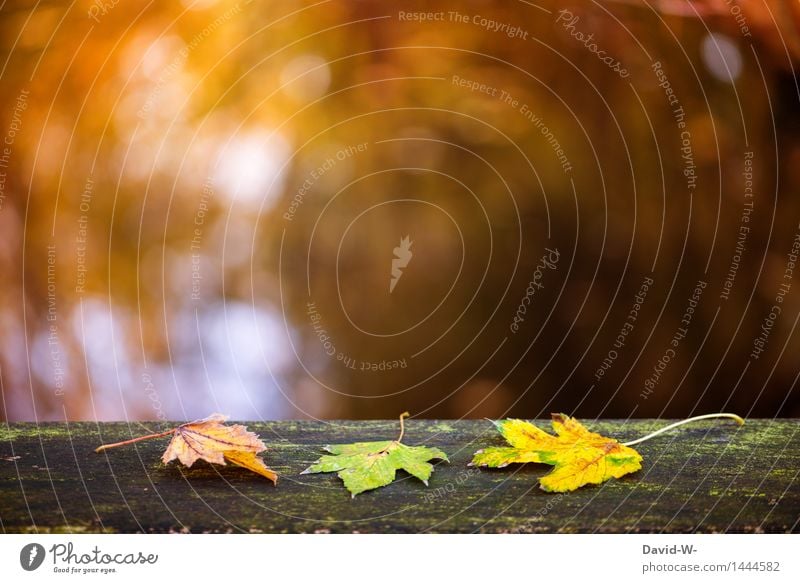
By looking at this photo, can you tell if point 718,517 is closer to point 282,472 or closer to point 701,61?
point 282,472

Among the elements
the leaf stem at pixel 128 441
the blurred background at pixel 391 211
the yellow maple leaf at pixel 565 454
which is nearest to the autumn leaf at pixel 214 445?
the leaf stem at pixel 128 441

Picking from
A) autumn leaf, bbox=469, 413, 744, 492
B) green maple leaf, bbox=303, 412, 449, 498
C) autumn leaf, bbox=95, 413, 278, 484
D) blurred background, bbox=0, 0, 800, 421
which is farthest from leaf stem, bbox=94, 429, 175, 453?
blurred background, bbox=0, 0, 800, 421

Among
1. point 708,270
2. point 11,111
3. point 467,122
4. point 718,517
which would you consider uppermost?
point 11,111

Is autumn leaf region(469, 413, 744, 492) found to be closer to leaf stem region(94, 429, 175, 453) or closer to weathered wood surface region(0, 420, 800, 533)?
weathered wood surface region(0, 420, 800, 533)

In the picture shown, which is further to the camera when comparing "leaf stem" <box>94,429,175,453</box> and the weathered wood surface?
"leaf stem" <box>94,429,175,453</box>

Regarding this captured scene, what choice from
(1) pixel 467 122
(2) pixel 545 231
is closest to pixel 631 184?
(2) pixel 545 231

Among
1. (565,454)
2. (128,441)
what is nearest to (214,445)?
(128,441)
